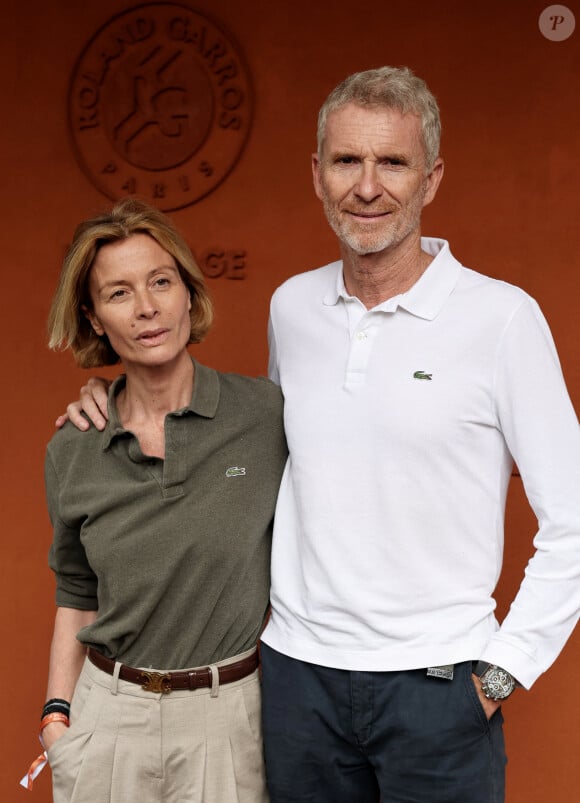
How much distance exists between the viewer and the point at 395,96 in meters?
2.08

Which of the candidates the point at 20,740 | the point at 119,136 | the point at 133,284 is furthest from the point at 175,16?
the point at 20,740

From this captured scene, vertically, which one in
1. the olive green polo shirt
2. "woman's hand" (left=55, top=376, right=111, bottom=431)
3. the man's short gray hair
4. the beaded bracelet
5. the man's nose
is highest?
the man's short gray hair

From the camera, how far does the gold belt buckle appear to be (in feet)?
6.79

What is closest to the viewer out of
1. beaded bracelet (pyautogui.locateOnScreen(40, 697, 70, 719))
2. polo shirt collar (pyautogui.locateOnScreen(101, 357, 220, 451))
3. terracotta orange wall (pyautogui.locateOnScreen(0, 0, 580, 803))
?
polo shirt collar (pyautogui.locateOnScreen(101, 357, 220, 451))

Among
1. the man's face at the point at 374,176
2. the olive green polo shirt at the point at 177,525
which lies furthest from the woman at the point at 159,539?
the man's face at the point at 374,176

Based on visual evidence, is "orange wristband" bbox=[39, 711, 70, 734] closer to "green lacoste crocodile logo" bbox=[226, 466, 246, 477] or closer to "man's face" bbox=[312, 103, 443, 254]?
"green lacoste crocodile logo" bbox=[226, 466, 246, 477]

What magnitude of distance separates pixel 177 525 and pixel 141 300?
1.42 ft

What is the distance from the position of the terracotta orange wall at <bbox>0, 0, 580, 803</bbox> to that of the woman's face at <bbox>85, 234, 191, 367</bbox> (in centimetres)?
100

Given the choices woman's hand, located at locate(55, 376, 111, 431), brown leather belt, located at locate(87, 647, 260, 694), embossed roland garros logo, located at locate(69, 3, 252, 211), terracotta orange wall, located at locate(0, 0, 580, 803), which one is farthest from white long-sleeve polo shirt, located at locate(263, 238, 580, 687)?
embossed roland garros logo, located at locate(69, 3, 252, 211)

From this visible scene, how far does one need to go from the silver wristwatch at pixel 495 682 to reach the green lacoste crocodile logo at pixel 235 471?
0.58 m

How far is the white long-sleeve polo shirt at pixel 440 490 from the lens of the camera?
197 centimetres

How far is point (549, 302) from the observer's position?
10.0 feet

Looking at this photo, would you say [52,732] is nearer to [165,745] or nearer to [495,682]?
[165,745]

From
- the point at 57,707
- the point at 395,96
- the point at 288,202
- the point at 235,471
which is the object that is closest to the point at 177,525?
the point at 235,471
